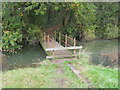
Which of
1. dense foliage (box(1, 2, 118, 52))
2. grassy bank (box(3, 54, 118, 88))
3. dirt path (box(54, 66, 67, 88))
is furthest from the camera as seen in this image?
dense foliage (box(1, 2, 118, 52))

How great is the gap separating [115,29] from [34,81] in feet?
48.3

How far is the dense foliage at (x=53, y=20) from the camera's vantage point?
1188 centimetres

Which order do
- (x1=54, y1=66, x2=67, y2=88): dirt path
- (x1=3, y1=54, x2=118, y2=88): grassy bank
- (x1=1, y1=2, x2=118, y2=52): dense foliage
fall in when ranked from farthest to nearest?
(x1=1, y1=2, x2=118, y2=52): dense foliage < (x1=54, y1=66, x2=67, y2=88): dirt path < (x1=3, y1=54, x2=118, y2=88): grassy bank

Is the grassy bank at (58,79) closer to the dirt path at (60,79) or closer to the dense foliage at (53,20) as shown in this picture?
the dirt path at (60,79)

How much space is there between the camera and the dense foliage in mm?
11875

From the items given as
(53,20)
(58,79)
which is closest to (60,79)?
(58,79)

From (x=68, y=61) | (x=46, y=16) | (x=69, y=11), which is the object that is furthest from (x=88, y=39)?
(x=68, y=61)

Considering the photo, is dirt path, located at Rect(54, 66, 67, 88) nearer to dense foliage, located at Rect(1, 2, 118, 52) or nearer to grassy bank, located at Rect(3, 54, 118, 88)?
grassy bank, located at Rect(3, 54, 118, 88)

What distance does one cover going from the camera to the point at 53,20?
16453 millimetres

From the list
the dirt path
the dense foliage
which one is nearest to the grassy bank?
the dirt path

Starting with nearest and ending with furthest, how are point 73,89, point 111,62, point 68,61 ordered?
point 73,89 → point 68,61 → point 111,62

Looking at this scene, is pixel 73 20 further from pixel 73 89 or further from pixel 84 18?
pixel 73 89

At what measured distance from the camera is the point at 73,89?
17.2 ft

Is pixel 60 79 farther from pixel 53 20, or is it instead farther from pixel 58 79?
pixel 53 20
